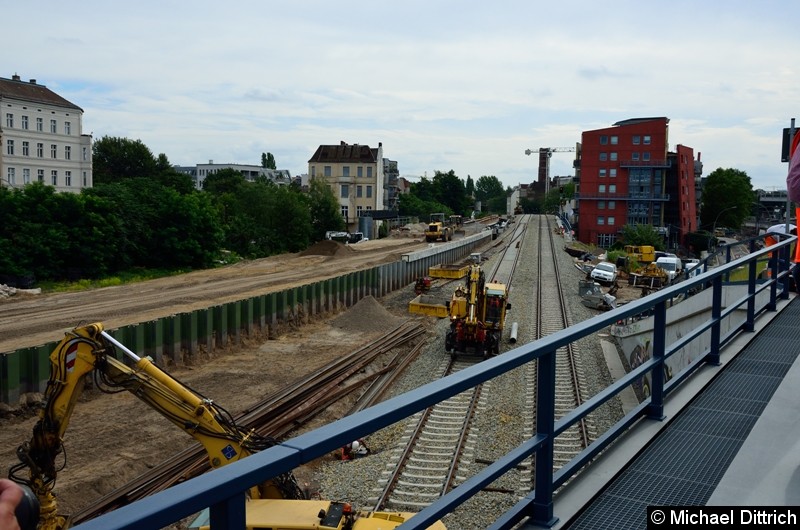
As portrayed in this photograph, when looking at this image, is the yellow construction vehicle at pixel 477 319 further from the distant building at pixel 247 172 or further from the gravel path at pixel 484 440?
the distant building at pixel 247 172

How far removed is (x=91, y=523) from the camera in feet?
5.40

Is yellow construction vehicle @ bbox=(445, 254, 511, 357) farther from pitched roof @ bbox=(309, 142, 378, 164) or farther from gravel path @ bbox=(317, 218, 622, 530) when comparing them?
pitched roof @ bbox=(309, 142, 378, 164)

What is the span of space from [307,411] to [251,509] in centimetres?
977

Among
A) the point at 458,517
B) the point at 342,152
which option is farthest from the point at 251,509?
the point at 342,152

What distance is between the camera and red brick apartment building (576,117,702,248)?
82438 millimetres

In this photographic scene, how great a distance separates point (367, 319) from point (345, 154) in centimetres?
7180

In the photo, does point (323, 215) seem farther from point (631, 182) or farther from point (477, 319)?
point (477, 319)

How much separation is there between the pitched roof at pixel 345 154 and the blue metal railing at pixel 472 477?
311 ft

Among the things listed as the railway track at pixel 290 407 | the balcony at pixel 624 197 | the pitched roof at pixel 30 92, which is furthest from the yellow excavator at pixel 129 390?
the balcony at pixel 624 197

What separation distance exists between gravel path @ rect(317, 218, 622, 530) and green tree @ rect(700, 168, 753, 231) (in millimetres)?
85462

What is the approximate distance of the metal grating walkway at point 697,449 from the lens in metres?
3.93

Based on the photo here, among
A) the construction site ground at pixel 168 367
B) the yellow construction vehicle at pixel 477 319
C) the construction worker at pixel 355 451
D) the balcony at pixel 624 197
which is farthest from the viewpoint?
the balcony at pixel 624 197

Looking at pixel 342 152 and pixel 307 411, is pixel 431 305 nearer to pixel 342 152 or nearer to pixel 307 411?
pixel 307 411

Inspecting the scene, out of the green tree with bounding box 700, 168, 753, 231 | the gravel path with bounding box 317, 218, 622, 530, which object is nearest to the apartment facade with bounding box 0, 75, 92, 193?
the gravel path with bounding box 317, 218, 622, 530
